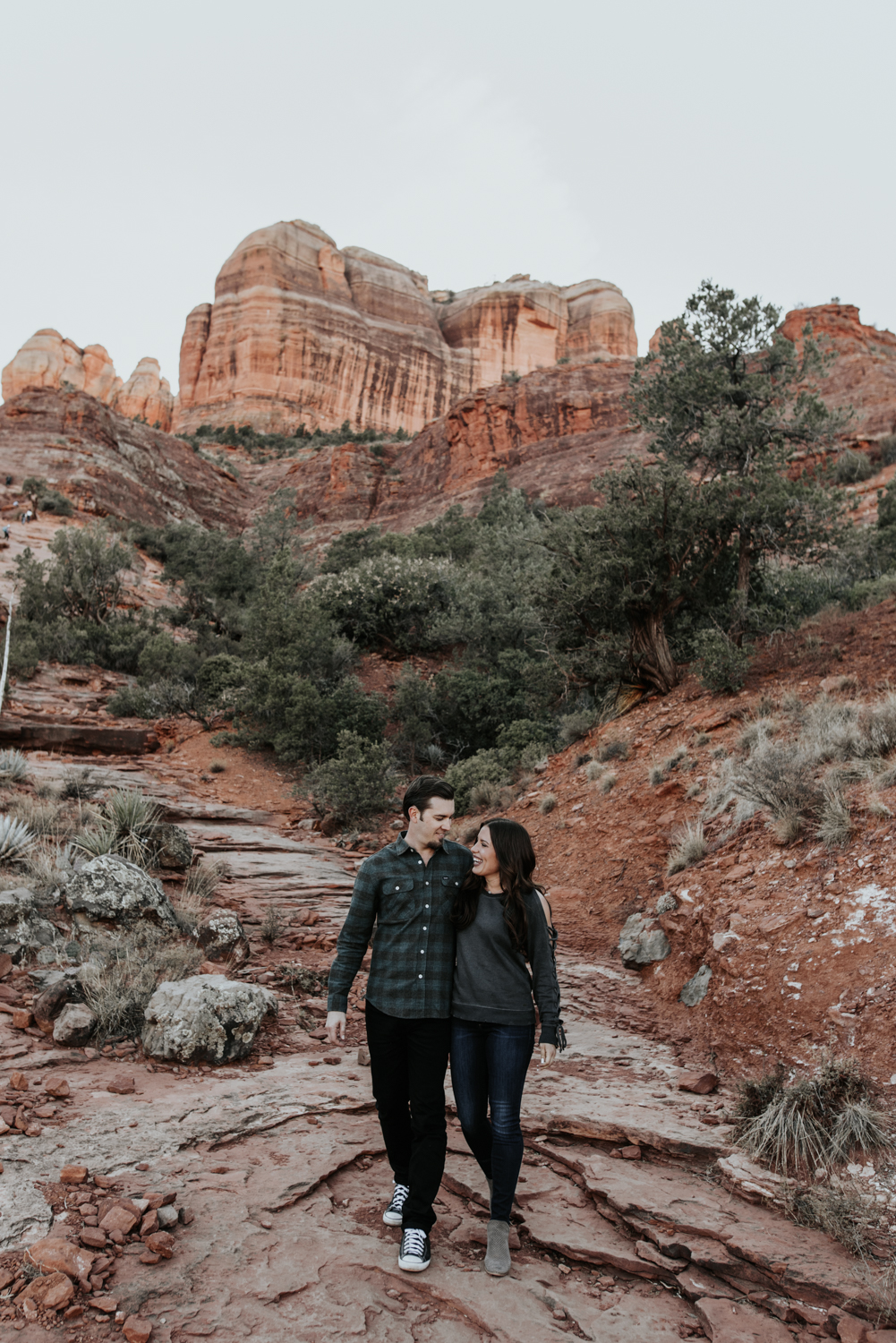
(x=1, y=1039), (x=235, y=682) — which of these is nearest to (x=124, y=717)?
(x=235, y=682)

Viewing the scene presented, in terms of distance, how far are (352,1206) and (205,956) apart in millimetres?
2874

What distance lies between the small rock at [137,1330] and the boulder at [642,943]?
470 centimetres

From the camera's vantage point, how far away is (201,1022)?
4.02 m

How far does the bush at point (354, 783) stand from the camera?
11.6 metres

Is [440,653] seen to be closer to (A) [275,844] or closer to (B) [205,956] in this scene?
(A) [275,844]

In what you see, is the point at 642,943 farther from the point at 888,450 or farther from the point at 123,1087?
the point at 888,450

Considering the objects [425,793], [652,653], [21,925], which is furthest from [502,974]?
[652,653]

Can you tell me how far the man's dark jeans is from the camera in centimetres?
261

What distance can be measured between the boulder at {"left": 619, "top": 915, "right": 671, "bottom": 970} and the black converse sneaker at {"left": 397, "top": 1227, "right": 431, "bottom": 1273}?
3.90 meters

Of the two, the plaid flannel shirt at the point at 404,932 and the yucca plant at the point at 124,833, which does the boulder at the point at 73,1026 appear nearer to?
the plaid flannel shirt at the point at 404,932

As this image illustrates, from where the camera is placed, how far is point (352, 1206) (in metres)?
2.88

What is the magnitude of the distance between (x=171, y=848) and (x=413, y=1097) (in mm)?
5053

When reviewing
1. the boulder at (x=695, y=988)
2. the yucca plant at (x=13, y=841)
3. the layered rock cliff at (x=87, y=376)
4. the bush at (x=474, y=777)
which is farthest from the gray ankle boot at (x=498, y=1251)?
the layered rock cliff at (x=87, y=376)

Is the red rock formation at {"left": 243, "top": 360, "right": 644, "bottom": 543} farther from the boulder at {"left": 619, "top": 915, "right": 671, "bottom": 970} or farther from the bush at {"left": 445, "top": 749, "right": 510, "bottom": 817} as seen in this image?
the boulder at {"left": 619, "top": 915, "right": 671, "bottom": 970}
